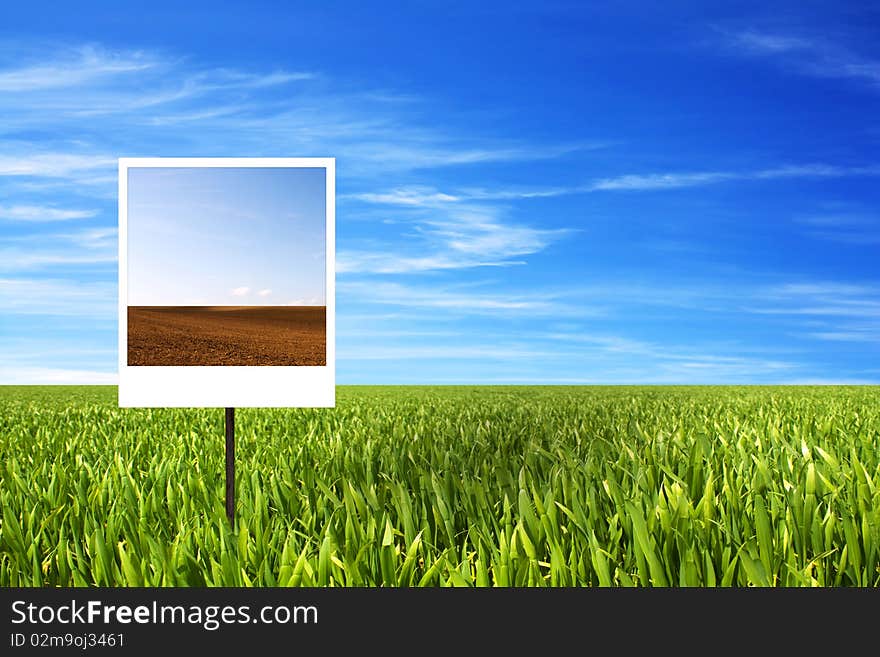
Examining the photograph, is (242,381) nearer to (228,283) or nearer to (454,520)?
(228,283)

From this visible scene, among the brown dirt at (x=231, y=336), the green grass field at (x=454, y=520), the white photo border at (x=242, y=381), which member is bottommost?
the green grass field at (x=454, y=520)

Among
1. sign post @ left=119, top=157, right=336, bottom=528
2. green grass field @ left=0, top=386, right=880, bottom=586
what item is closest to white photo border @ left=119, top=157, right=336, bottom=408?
sign post @ left=119, top=157, right=336, bottom=528

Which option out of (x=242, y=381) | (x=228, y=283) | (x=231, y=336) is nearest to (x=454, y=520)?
(x=242, y=381)

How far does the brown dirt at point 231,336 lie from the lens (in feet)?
11.2

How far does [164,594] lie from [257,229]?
5.61ft

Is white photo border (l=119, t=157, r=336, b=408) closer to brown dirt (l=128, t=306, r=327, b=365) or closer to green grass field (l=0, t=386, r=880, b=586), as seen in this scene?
brown dirt (l=128, t=306, r=327, b=365)

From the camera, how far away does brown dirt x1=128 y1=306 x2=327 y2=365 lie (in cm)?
341

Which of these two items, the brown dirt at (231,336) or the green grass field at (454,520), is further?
the brown dirt at (231,336)

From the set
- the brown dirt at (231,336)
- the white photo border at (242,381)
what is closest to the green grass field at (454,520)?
the white photo border at (242,381)

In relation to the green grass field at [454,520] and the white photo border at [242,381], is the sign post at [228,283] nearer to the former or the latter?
the white photo border at [242,381]

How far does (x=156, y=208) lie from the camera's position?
3.50 m

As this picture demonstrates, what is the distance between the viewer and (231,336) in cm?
342

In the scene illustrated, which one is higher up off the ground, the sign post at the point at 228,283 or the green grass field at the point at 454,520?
the sign post at the point at 228,283

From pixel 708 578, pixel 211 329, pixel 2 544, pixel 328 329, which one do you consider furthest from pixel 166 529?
pixel 708 578
